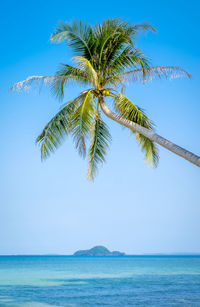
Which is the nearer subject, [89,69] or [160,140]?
[160,140]

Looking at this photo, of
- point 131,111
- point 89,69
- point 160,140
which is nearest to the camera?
point 160,140

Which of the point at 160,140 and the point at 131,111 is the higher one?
the point at 131,111

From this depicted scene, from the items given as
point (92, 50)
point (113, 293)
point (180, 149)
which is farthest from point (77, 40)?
point (113, 293)

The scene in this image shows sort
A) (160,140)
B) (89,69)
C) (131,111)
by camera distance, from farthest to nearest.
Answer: (131,111) < (89,69) < (160,140)

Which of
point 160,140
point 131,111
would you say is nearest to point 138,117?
point 131,111

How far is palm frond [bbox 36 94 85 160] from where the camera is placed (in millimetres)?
8570

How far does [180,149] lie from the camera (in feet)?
21.0

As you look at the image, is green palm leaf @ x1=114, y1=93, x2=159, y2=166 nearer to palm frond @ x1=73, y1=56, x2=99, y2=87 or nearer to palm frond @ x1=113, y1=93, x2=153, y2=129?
palm frond @ x1=113, y1=93, x2=153, y2=129

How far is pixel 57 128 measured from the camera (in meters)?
8.66

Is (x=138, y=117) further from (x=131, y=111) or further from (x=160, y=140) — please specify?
(x=160, y=140)

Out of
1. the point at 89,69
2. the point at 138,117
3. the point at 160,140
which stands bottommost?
the point at 160,140

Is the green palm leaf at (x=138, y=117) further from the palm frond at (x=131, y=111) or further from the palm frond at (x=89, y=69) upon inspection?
the palm frond at (x=89, y=69)

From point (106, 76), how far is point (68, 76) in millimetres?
933

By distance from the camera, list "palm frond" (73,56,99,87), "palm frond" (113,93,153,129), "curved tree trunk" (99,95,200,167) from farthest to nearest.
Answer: "palm frond" (113,93,153,129) → "palm frond" (73,56,99,87) → "curved tree trunk" (99,95,200,167)
